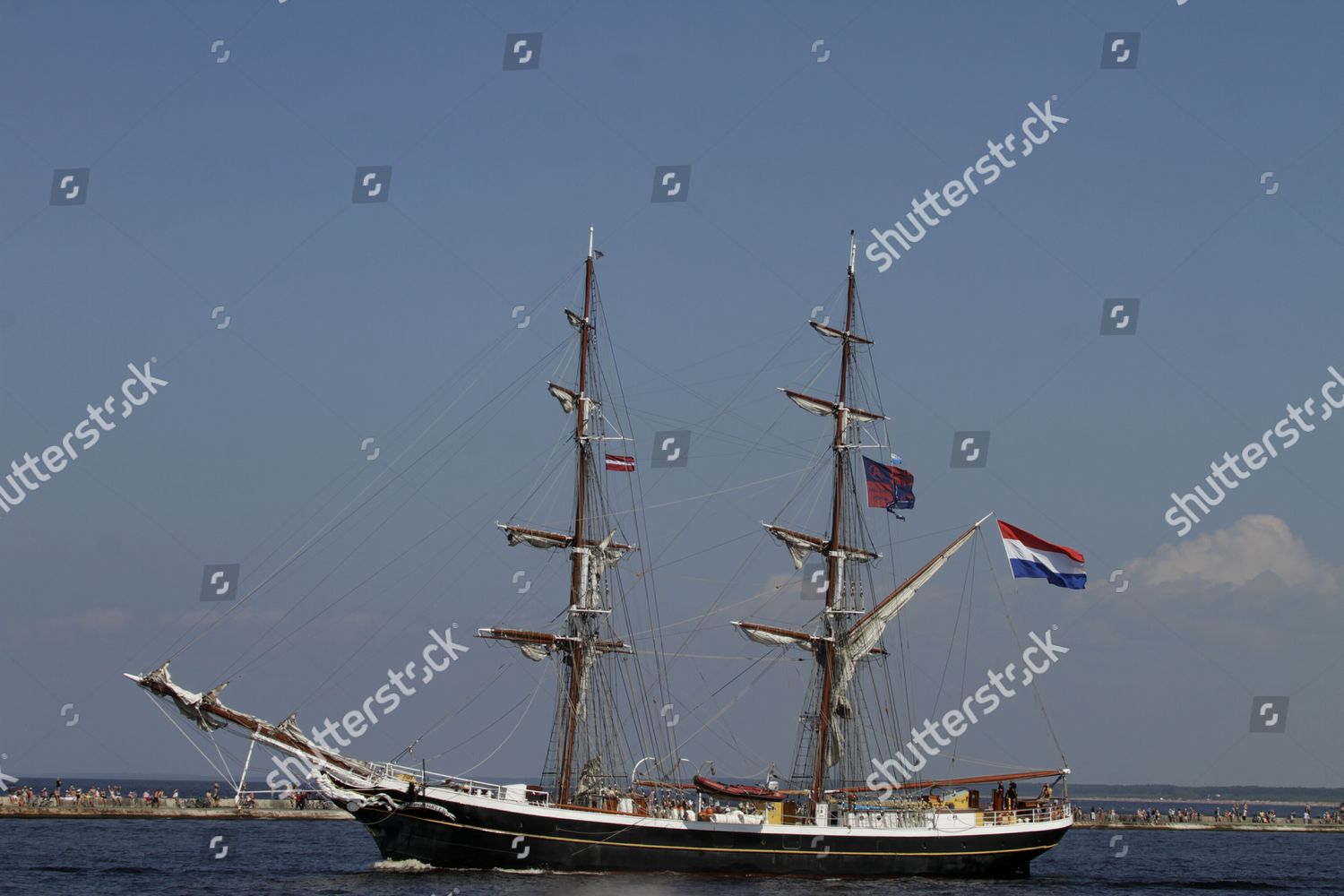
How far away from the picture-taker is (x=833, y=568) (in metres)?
81.6

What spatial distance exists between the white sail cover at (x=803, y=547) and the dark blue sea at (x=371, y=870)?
17707 mm

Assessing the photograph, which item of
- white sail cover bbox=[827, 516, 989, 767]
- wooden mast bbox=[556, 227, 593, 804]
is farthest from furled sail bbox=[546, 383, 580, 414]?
white sail cover bbox=[827, 516, 989, 767]

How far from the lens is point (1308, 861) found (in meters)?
102

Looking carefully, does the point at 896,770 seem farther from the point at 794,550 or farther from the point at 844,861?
the point at 794,550

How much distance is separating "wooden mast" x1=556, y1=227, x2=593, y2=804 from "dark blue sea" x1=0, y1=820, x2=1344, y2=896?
800 centimetres

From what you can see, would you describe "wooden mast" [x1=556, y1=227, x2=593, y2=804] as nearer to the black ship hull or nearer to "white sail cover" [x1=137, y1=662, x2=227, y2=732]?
the black ship hull

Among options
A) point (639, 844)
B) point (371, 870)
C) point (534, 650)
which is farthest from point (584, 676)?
point (371, 870)

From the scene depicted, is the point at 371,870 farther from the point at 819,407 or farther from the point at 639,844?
the point at 819,407

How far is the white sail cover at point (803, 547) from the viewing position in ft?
266

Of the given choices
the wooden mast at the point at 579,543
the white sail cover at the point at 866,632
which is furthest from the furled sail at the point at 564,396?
the white sail cover at the point at 866,632

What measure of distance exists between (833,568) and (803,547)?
2.00m

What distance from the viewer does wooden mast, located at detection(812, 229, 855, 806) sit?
7869 cm

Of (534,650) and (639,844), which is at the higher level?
(534,650)

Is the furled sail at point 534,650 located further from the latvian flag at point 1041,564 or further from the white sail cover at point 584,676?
the latvian flag at point 1041,564
